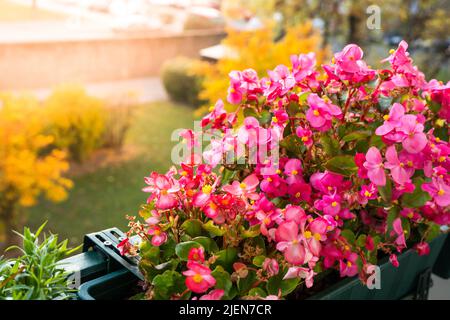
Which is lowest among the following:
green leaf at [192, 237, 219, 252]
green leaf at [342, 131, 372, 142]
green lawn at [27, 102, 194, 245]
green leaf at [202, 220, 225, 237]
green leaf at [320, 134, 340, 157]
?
green lawn at [27, 102, 194, 245]

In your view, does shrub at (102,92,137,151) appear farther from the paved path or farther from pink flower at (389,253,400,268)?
pink flower at (389,253,400,268)

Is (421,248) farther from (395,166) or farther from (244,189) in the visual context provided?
(244,189)

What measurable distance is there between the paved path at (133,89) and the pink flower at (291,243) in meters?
4.70

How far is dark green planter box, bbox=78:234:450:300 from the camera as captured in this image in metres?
0.69

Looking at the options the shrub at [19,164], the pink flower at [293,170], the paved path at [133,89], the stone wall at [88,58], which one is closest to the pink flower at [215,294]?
the pink flower at [293,170]

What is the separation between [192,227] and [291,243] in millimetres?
145

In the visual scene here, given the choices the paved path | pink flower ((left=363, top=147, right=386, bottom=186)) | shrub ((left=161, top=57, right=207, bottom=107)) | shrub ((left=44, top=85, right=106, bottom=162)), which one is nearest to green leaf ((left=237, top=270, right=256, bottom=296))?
A: pink flower ((left=363, top=147, right=386, bottom=186))

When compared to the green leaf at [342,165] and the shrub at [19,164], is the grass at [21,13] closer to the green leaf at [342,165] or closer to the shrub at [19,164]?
the shrub at [19,164]

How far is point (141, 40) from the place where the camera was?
6.14 metres

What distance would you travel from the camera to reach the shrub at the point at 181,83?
5.21 metres

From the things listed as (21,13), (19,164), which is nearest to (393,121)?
(19,164)

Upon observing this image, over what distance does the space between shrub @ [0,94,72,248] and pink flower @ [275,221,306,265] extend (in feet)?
6.76

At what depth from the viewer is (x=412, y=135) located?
691mm

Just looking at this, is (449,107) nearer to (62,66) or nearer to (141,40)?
(62,66)
